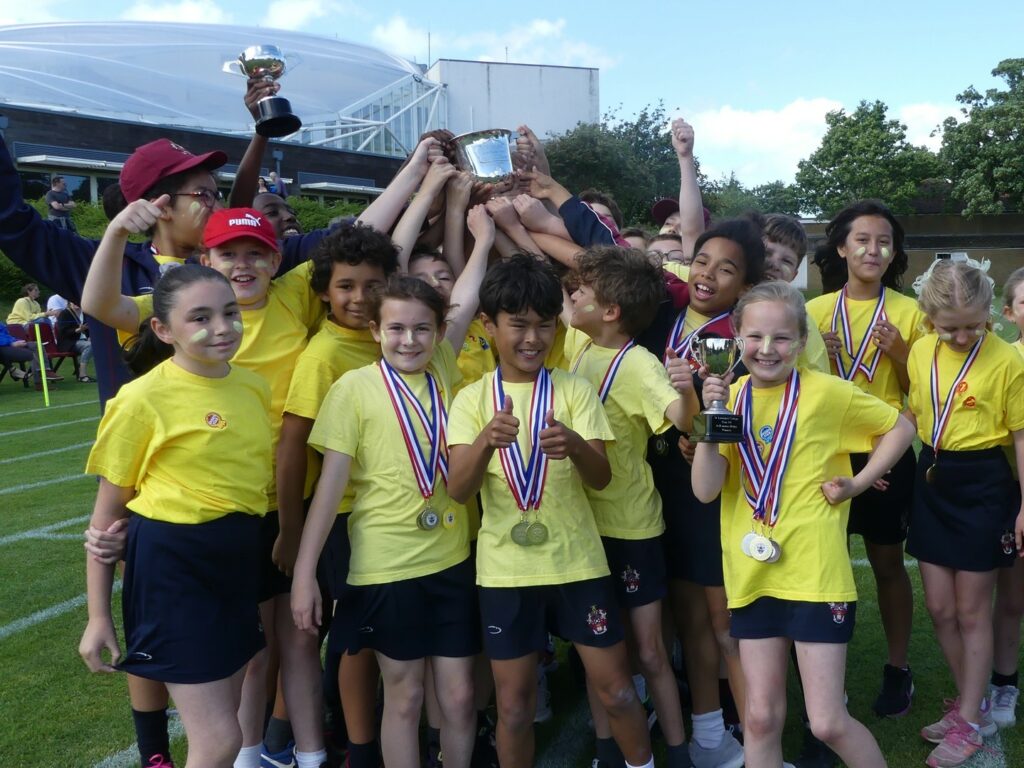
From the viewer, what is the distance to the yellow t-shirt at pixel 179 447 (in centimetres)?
238

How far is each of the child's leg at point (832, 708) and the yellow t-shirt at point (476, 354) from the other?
1533 mm

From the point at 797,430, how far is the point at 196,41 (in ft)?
217

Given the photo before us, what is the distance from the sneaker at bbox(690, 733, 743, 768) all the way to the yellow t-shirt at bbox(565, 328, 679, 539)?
873 mm

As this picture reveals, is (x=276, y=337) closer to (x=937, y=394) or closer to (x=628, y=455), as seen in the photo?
(x=628, y=455)

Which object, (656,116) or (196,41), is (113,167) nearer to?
(656,116)

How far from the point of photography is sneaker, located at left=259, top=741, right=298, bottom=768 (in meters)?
3.19

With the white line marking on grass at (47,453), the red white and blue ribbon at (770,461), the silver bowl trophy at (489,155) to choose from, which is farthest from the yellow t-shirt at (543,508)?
the white line marking on grass at (47,453)

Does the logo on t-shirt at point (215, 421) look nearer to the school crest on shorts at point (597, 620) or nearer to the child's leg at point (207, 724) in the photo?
the child's leg at point (207, 724)

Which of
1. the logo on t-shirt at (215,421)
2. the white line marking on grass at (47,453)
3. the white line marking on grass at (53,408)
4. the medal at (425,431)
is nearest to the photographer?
the logo on t-shirt at (215,421)

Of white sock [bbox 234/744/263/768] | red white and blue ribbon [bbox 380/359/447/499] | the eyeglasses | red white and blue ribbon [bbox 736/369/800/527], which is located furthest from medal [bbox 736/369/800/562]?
the eyeglasses

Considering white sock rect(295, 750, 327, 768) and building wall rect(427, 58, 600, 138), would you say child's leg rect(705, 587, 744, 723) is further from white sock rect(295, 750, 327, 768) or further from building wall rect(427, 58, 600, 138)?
building wall rect(427, 58, 600, 138)

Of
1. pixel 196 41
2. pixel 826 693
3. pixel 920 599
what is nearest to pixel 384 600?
pixel 826 693

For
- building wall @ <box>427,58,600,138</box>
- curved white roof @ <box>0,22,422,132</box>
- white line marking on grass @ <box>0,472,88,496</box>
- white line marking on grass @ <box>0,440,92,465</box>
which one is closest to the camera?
white line marking on grass @ <box>0,472,88,496</box>

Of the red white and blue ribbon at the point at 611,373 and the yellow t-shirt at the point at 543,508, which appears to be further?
the red white and blue ribbon at the point at 611,373
